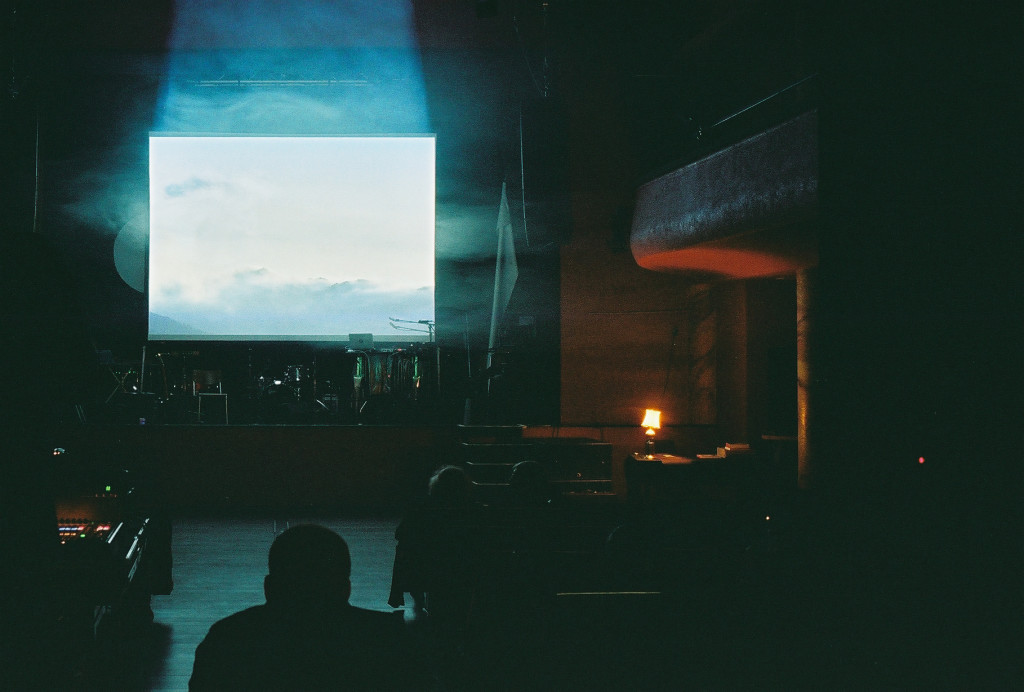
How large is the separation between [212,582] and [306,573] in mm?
3288

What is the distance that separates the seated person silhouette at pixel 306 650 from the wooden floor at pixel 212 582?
180 cm

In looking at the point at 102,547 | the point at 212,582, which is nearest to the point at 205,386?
the point at 212,582

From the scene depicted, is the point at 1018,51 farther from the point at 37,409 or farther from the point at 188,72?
the point at 188,72

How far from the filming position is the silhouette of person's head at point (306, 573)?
160cm

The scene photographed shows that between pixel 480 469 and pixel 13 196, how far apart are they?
5863 mm

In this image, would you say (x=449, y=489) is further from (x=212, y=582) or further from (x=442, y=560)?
(x=212, y=582)

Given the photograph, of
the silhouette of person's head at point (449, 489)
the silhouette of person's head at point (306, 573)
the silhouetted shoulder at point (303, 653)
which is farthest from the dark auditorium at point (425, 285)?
the silhouetted shoulder at point (303, 653)

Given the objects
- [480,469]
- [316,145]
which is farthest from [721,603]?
[316,145]

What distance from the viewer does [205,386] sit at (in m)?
7.46

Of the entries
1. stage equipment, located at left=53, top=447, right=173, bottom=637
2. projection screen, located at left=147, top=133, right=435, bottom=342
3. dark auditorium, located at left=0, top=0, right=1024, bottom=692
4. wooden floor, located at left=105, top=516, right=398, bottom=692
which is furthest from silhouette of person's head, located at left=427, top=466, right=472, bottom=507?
projection screen, located at left=147, top=133, right=435, bottom=342

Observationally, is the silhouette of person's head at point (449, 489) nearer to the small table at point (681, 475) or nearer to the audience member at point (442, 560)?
the audience member at point (442, 560)

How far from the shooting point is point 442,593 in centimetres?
298

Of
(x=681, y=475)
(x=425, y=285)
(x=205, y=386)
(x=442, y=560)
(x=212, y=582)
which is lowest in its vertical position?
(x=212, y=582)

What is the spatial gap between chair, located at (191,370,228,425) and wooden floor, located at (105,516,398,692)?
141 cm
